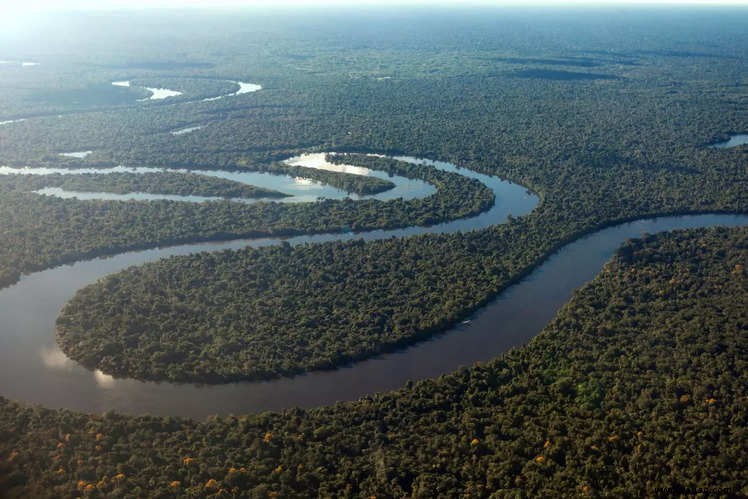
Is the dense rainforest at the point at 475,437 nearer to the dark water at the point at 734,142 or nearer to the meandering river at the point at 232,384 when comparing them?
the meandering river at the point at 232,384

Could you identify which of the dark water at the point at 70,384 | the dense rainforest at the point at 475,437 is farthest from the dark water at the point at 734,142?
the dark water at the point at 70,384

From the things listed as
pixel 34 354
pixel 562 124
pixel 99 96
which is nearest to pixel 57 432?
pixel 34 354

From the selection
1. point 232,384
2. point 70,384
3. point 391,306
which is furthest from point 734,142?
point 70,384

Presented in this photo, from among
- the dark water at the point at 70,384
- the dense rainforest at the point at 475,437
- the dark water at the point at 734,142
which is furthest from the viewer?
the dark water at the point at 734,142

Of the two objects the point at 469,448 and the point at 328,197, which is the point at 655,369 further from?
the point at 328,197

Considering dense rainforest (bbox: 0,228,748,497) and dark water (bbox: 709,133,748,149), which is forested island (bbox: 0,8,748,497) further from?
dark water (bbox: 709,133,748,149)
